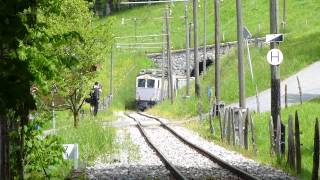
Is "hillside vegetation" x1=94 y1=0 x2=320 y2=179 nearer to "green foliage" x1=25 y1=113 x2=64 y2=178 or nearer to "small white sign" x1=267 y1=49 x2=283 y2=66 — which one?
"small white sign" x1=267 y1=49 x2=283 y2=66

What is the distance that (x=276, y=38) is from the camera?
2056 cm

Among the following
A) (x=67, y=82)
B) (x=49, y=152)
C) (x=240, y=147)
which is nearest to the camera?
(x=49, y=152)

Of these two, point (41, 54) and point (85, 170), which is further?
point (85, 170)

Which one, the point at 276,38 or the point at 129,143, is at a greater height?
the point at 276,38

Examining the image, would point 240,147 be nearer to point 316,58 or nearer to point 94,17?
point 94,17

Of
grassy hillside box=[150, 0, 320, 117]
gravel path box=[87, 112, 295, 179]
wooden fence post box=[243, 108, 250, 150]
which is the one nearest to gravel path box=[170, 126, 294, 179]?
gravel path box=[87, 112, 295, 179]

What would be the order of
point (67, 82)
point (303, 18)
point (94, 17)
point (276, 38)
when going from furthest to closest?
point (303, 18)
point (94, 17)
point (67, 82)
point (276, 38)

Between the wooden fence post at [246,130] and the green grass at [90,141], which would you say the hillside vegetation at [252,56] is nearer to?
the wooden fence post at [246,130]

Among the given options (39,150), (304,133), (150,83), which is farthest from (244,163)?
(150,83)

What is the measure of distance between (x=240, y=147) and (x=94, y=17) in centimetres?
1094

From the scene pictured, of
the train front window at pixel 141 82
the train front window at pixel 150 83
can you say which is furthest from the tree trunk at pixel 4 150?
the train front window at pixel 141 82

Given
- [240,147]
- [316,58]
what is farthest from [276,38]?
[316,58]

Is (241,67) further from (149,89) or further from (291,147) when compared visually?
(149,89)

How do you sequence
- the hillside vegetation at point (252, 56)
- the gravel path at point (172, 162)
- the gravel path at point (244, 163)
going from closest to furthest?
1. the gravel path at point (244, 163)
2. the gravel path at point (172, 162)
3. the hillside vegetation at point (252, 56)
